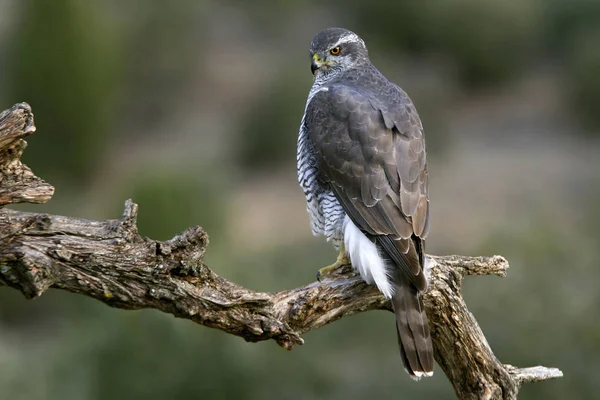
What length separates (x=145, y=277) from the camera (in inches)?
177

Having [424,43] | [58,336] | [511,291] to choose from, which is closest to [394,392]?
[511,291]

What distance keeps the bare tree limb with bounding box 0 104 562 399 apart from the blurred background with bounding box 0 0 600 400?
4410 mm

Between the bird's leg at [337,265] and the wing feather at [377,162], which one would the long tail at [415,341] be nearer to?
the wing feather at [377,162]

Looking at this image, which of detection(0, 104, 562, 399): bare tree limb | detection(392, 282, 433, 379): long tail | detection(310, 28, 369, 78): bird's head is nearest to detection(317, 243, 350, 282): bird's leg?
detection(0, 104, 562, 399): bare tree limb

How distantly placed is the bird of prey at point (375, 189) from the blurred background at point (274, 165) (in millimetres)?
3935

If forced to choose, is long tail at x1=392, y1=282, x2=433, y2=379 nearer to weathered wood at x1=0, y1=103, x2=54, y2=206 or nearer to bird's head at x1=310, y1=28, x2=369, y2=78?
weathered wood at x1=0, y1=103, x2=54, y2=206

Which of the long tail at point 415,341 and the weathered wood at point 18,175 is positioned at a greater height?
the long tail at point 415,341

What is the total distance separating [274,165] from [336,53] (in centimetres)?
1452

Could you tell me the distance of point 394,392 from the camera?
10586 millimetres

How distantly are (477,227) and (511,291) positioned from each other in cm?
555

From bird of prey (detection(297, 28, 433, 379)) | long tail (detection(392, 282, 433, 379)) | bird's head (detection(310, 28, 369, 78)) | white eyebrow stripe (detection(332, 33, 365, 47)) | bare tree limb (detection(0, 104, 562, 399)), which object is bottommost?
bare tree limb (detection(0, 104, 562, 399))

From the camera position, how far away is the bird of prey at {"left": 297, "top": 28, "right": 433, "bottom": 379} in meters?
4.96

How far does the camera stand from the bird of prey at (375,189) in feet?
16.3

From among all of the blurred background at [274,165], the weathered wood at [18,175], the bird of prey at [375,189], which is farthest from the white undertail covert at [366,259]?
the blurred background at [274,165]
